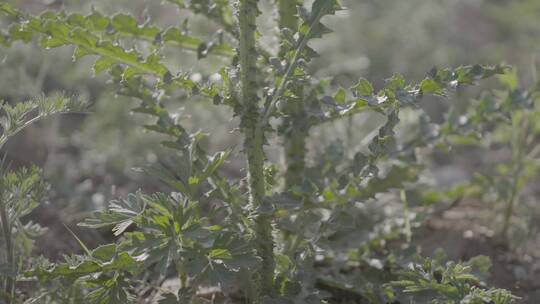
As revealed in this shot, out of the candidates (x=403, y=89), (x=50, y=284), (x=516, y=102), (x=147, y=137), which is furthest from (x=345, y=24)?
(x=50, y=284)

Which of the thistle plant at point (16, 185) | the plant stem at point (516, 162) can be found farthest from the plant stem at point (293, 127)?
the plant stem at point (516, 162)

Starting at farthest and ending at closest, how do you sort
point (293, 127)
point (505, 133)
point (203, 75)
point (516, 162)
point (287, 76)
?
point (505, 133) < point (516, 162) < point (203, 75) < point (293, 127) < point (287, 76)

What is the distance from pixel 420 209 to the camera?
145 inches

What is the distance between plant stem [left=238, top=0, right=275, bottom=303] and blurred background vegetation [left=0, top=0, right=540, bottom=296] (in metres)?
0.11

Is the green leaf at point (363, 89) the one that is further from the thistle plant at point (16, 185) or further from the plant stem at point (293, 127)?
the thistle plant at point (16, 185)

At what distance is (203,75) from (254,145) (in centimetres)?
88

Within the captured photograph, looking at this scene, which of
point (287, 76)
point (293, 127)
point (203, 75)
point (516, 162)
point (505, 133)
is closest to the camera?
point (287, 76)

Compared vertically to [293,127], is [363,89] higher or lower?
higher

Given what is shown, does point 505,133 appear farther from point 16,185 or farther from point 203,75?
point 16,185

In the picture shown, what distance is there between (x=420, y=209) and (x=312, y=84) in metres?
1.16

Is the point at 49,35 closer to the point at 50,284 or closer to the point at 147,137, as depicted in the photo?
the point at 50,284

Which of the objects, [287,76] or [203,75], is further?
[203,75]

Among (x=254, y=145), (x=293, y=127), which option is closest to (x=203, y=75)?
(x=293, y=127)

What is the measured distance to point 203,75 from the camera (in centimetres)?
320
